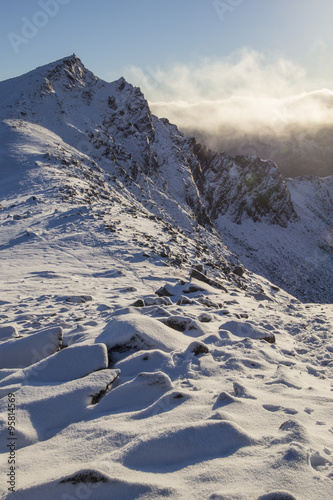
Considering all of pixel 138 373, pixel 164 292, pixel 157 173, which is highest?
pixel 157 173

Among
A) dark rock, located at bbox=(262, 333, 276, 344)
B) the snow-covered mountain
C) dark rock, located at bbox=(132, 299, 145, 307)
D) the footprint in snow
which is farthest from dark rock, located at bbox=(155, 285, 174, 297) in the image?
the footprint in snow

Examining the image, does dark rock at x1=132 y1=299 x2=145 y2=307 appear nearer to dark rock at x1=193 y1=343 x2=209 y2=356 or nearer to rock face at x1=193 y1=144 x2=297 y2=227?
dark rock at x1=193 y1=343 x2=209 y2=356

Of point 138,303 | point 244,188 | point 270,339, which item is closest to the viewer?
point 270,339

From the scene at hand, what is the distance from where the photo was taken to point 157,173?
6084 centimetres

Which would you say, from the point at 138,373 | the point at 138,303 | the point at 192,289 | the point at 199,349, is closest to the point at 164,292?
the point at 192,289

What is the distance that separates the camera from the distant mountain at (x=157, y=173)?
36.8 meters

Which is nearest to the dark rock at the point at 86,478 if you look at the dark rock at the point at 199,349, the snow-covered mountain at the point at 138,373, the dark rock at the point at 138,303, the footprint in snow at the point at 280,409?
the snow-covered mountain at the point at 138,373

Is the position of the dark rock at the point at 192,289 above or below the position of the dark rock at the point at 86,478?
below

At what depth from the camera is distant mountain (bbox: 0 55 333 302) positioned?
3675cm

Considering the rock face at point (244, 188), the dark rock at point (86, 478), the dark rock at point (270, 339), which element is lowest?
the dark rock at point (270, 339)

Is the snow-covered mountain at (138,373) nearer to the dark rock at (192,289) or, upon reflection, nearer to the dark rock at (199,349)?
the dark rock at (199,349)

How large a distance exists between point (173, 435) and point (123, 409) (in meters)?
1.07

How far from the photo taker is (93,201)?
84.0ft

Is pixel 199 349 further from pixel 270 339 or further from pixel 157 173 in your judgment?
pixel 157 173
